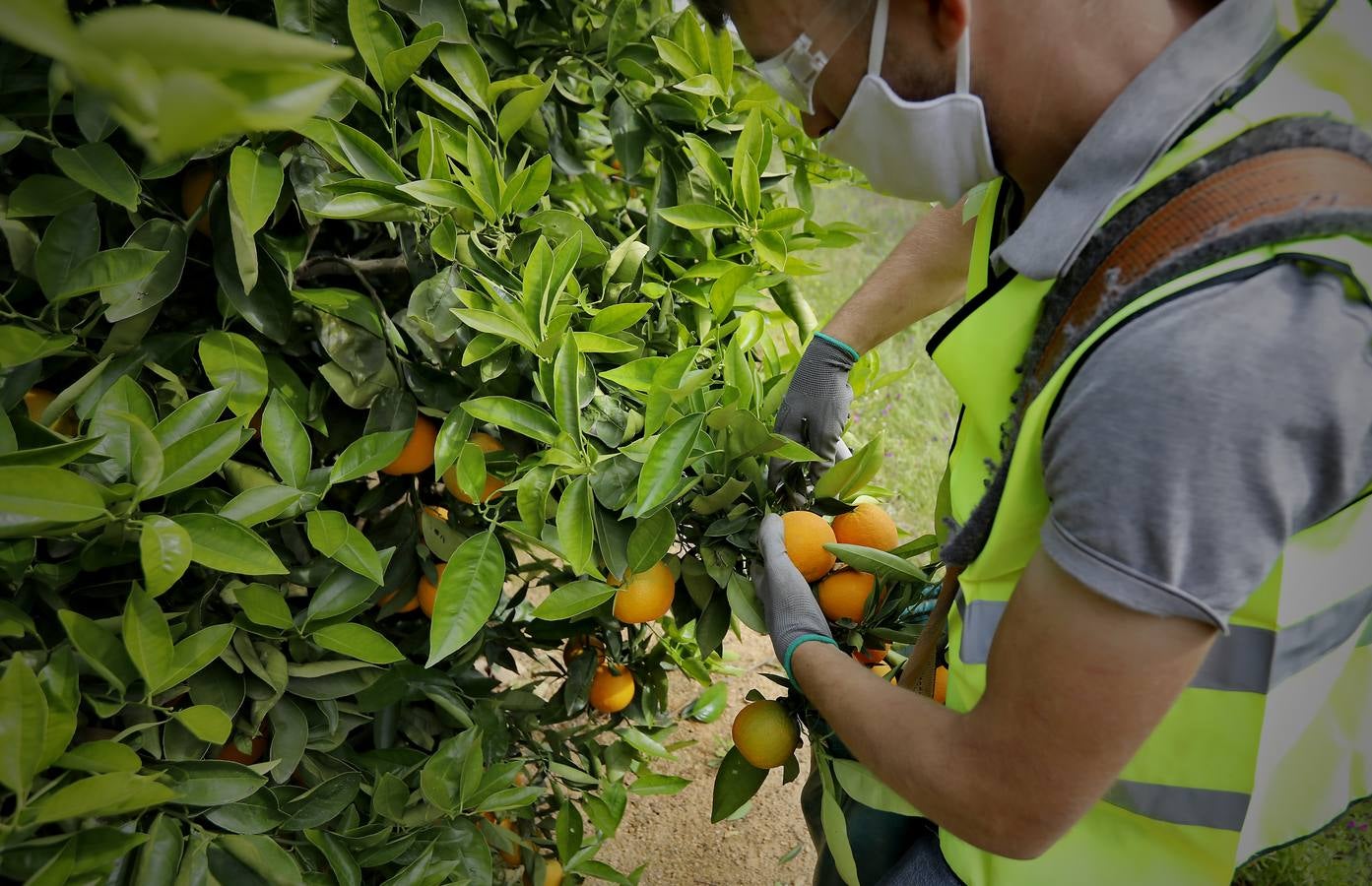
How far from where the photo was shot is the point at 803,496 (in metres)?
1.26

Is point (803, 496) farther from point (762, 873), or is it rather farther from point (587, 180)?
point (762, 873)

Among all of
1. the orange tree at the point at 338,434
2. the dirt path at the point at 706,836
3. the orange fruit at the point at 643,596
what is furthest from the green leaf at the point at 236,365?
the dirt path at the point at 706,836

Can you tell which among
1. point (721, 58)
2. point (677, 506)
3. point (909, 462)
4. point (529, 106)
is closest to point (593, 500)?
point (677, 506)

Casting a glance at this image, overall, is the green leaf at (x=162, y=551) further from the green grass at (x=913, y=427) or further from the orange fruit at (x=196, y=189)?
the green grass at (x=913, y=427)

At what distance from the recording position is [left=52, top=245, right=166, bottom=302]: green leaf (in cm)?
94

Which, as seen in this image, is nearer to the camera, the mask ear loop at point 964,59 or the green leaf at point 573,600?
the mask ear loop at point 964,59

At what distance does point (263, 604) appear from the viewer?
3.30 ft

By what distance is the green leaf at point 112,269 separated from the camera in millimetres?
942

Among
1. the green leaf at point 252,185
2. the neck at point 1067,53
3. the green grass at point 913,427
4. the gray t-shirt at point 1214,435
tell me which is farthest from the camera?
the green grass at point 913,427

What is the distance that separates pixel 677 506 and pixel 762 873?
1.30 metres

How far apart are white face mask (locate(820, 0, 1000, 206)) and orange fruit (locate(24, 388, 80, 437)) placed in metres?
0.84

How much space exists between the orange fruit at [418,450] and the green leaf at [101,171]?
377 millimetres

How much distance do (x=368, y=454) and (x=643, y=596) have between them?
13.8 inches

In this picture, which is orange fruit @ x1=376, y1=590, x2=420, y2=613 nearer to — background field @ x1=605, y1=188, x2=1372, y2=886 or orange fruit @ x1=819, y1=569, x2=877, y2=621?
orange fruit @ x1=819, y1=569, x2=877, y2=621
